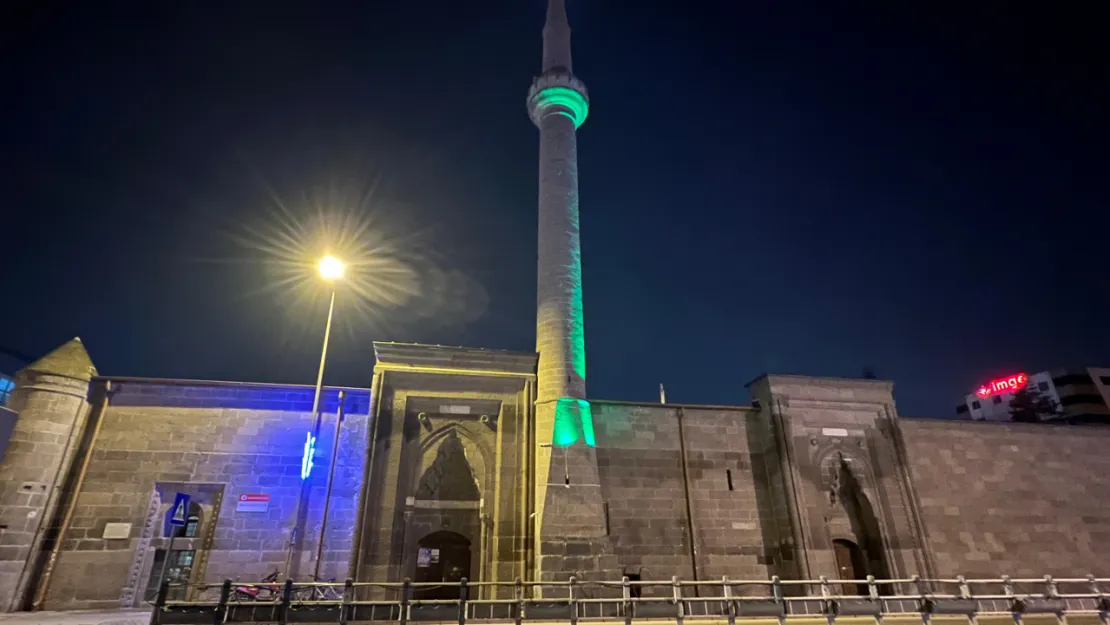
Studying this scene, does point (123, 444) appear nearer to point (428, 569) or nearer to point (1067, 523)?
point (428, 569)

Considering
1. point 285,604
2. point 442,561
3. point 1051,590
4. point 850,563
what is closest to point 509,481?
point 442,561

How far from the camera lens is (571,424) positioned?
1753cm

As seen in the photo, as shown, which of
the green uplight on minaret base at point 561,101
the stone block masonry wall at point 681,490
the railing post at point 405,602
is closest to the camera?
the railing post at point 405,602

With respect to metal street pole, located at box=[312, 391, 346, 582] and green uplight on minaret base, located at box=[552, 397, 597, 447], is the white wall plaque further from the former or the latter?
green uplight on minaret base, located at box=[552, 397, 597, 447]

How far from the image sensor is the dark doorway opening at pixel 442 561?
1603cm

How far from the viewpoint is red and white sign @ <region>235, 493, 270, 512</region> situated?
17109 millimetres

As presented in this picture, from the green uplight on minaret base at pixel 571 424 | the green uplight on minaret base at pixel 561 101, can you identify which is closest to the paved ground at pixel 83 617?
the green uplight on minaret base at pixel 571 424

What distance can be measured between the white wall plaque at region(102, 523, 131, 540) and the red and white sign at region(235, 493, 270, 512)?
2.83 meters

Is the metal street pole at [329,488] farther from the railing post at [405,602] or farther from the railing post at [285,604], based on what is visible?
the railing post at [405,602]

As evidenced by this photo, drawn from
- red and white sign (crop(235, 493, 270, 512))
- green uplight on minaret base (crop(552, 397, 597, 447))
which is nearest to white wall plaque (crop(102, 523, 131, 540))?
red and white sign (crop(235, 493, 270, 512))

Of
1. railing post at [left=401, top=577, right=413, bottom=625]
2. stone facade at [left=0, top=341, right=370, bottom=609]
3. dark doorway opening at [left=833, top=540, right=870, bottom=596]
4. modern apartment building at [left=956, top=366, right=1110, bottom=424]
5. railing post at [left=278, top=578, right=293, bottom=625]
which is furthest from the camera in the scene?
modern apartment building at [left=956, top=366, right=1110, bottom=424]

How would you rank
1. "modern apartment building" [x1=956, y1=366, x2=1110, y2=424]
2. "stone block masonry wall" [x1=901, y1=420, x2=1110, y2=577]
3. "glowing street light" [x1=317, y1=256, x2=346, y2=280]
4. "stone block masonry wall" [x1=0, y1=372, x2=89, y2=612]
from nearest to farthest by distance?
"stone block masonry wall" [x1=0, y1=372, x2=89, y2=612] < "glowing street light" [x1=317, y1=256, x2=346, y2=280] < "stone block masonry wall" [x1=901, y1=420, x2=1110, y2=577] < "modern apartment building" [x1=956, y1=366, x2=1110, y2=424]

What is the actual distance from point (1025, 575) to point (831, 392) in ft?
30.4

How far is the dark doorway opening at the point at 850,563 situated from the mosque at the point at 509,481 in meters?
0.07
